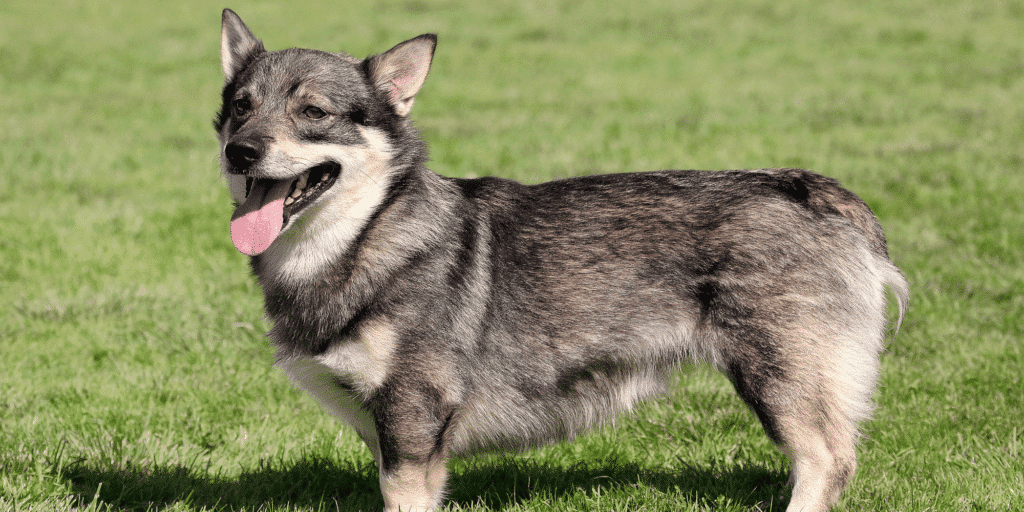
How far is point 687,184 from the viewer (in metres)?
3.86

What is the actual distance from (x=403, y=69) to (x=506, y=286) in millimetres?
1025

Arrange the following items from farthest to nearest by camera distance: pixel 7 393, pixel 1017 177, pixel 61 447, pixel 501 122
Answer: pixel 501 122 < pixel 1017 177 < pixel 7 393 < pixel 61 447

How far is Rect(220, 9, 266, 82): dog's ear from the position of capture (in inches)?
156

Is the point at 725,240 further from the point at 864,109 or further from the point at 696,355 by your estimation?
the point at 864,109

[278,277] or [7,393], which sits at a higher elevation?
[278,277]

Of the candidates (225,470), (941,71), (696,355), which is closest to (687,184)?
(696,355)

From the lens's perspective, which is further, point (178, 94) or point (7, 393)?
point (178, 94)

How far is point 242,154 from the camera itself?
11.1 ft

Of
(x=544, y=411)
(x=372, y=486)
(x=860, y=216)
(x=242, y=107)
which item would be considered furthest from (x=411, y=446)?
(x=860, y=216)

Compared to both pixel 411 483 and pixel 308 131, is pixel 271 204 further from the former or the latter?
pixel 411 483

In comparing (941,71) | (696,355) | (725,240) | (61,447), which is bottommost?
(941,71)

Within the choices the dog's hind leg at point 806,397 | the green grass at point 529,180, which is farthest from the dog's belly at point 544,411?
the dog's hind leg at point 806,397

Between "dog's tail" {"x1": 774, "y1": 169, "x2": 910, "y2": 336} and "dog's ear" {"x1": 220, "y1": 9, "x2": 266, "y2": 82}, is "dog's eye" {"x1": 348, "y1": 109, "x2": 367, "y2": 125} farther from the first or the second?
"dog's tail" {"x1": 774, "y1": 169, "x2": 910, "y2": 336}

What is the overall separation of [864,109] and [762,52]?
166 inches
